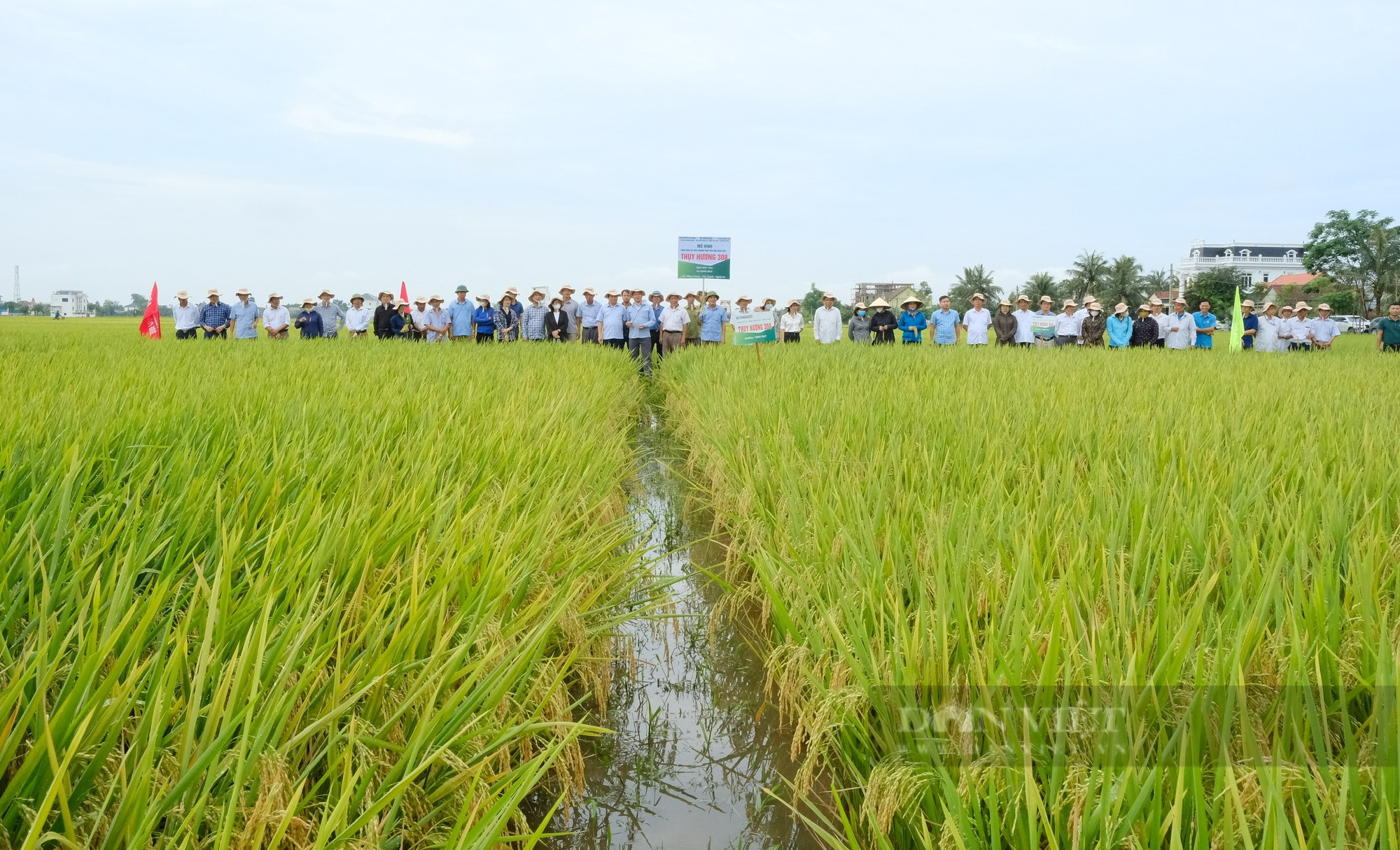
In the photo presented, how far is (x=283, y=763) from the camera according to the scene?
1.24 metres

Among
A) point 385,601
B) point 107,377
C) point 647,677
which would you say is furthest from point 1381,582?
point 107,377

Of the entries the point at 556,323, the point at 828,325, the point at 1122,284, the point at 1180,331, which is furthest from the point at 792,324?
the point at 1122,284

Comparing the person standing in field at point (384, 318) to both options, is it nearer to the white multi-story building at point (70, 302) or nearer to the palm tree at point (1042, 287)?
the palm tree at point (1042, 287)

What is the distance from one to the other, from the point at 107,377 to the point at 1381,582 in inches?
205

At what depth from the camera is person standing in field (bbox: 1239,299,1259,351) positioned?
12891 millimetres

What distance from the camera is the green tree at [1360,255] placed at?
41.5 metres

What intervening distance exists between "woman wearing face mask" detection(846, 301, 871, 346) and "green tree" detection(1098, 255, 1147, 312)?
1291 inches

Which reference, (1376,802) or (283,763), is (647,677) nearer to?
(283,763)

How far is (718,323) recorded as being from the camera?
13109 millimetres

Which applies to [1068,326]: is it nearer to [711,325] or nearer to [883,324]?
[883,324]

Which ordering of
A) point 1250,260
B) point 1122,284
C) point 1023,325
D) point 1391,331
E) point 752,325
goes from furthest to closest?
point 1250,260
point 1122,284
point 1023,325
point 1391,331
point 752,325

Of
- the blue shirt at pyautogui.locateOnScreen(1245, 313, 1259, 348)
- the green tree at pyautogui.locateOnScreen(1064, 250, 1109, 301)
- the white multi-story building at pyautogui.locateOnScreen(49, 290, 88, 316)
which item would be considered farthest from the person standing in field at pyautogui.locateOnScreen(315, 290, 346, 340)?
the white multi-story building at pyautogui.locateOnScreen(49, 290, 88, 316)

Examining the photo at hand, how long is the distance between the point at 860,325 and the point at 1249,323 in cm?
529

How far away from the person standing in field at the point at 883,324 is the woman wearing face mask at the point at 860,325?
12cm
